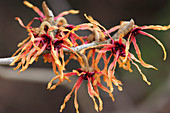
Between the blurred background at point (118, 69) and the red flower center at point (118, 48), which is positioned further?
the blurred background at point (118, 69)

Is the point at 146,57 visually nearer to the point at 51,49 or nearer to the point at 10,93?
the point at 10,93

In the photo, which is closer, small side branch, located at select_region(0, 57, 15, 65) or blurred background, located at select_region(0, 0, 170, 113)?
small side branch, located at select_region(0, 57, 15, 65)

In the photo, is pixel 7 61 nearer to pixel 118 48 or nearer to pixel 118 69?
pixel 118 48

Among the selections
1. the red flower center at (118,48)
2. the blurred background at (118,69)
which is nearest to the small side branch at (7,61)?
the red flower center at (118,48)

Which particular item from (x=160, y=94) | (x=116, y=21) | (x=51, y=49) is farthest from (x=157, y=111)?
(x=51, y=49)

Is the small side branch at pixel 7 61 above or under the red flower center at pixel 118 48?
under

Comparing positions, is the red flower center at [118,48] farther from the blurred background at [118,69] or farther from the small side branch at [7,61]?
the blurred background at [118,69]

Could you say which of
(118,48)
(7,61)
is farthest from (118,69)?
(7,61)

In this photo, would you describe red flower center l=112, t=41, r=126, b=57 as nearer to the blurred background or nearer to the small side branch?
the small side branch

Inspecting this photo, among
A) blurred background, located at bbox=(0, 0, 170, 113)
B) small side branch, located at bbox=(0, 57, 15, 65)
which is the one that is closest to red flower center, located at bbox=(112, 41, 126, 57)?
small side branch, located at bbox=(0, 57, 15, 65)
